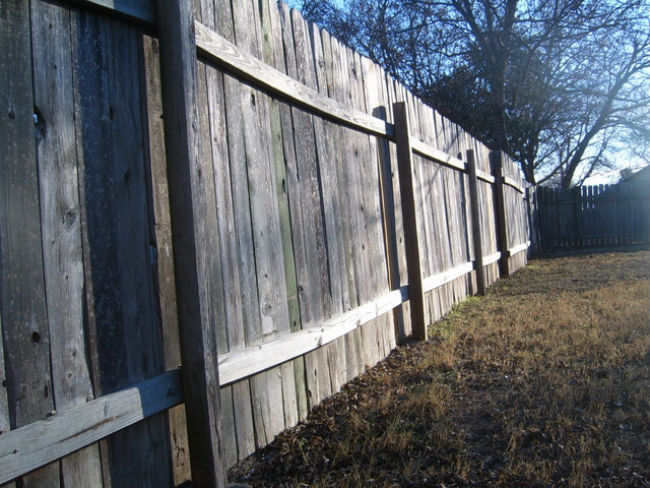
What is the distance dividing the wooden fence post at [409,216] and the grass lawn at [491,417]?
34 cm

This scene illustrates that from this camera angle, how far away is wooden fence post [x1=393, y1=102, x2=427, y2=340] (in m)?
4.85

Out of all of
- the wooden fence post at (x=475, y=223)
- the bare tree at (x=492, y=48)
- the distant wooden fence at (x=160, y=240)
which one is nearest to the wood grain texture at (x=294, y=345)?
the distant wooden fence at (x=160, y=240)

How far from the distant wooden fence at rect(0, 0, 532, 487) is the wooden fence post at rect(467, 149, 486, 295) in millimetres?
4506

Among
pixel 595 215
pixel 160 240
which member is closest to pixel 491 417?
pixel 160 240

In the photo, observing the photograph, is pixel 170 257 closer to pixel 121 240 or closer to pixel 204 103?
pixel 121 240

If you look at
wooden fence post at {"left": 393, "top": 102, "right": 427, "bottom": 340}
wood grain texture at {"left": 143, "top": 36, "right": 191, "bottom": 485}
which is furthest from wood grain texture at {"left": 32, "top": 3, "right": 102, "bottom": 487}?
wooden fence post at {"left": 393, "top": 102, "right": 427, "bottom": 340}

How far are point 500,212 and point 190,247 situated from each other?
861 cm

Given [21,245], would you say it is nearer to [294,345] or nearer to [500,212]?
[294,345]

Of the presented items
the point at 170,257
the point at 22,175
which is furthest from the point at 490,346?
the point at 22,175

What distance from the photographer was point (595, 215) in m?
16.5

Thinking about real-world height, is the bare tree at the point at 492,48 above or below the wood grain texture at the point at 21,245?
above

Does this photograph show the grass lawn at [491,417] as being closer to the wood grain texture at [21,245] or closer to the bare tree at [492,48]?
the wood grain texture at [21,245]

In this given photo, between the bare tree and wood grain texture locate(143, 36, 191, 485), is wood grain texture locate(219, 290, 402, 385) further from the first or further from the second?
the bare tree

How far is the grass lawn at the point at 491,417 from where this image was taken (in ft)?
7.82
